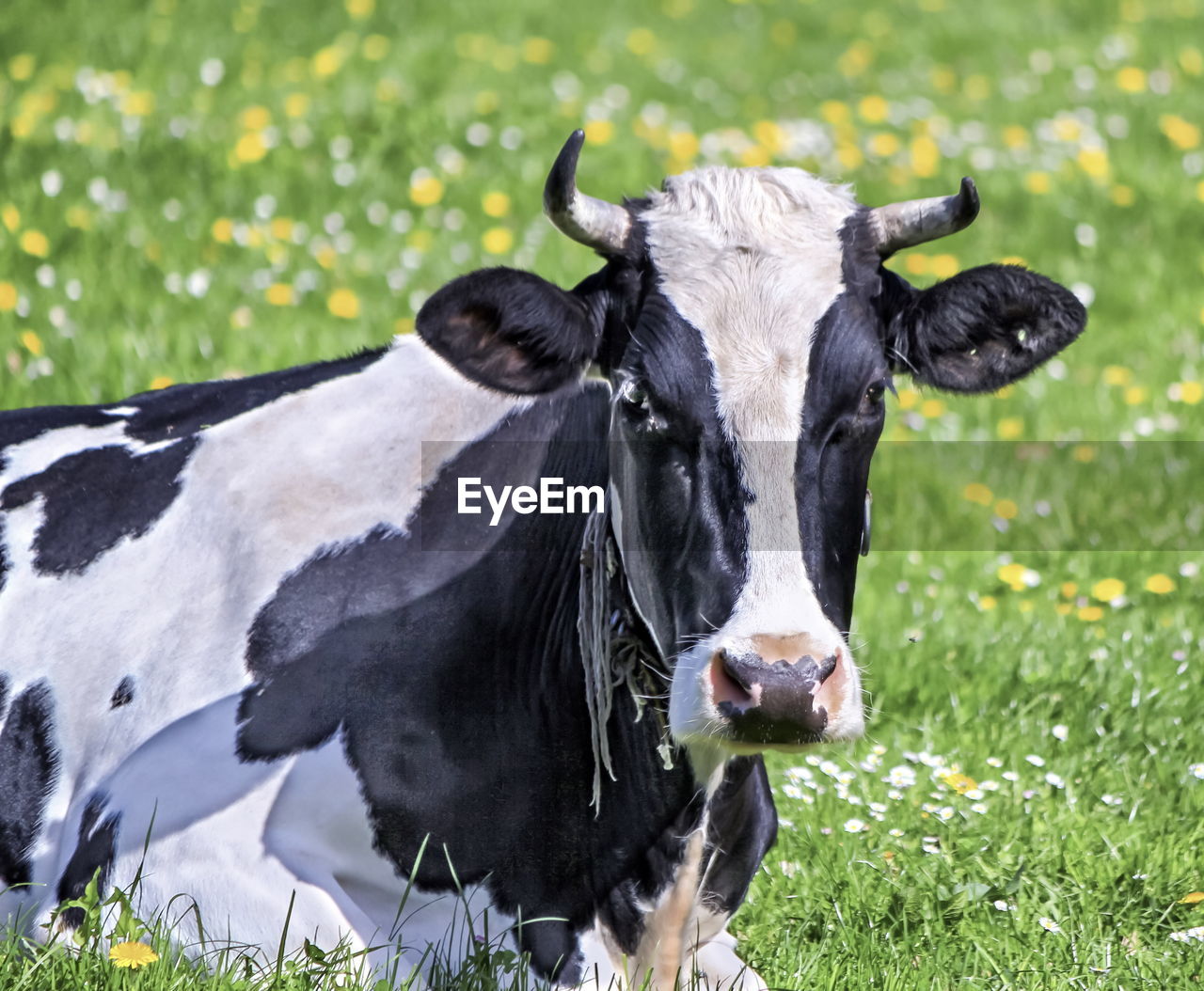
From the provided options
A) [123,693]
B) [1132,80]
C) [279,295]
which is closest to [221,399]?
[123,693]

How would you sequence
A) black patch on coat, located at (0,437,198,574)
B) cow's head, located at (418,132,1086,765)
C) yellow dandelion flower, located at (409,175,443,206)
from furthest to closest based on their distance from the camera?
yellow dandelion flower, located at (409,175,443,206) → black patch on coat, located at (0,437,198,574) → cow's head, located at (418,132,1086,765)

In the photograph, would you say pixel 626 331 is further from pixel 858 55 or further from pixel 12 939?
pixel 858 55

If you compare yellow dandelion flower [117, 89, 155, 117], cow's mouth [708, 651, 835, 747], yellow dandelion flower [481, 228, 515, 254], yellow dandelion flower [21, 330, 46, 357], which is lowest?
cow's mouth [708, 651, 835, 747]

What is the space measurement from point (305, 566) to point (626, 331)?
1.12 m

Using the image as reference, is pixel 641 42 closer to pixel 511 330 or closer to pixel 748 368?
pixel 511 330

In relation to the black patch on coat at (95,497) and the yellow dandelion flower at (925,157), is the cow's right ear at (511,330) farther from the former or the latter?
the yellow dandelion flower at (925,157)

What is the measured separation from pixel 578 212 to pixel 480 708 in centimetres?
123

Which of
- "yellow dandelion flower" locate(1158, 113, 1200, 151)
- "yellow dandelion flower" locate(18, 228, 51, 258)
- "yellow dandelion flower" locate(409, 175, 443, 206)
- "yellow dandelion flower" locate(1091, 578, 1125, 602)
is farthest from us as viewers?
"yellow dandelion flower" locate(1158, 113, 1200, 151)

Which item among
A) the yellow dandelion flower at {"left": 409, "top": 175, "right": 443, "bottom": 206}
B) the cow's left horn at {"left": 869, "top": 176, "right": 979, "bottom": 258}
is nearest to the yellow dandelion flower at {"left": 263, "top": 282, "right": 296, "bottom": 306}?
the yellow dandelion flower at {"left": 409, "top": 175, "right": 443, "bottom": 206}

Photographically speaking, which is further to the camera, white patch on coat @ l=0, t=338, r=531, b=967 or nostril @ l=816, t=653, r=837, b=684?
white patch on coat @ l=0, t=338, r=531, b=967

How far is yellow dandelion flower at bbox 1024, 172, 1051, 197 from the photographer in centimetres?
1054

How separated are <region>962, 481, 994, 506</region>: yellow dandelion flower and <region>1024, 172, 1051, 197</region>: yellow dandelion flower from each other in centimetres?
375

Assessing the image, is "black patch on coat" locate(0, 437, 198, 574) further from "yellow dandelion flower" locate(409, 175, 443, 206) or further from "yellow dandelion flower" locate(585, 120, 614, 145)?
"yellow dandelion flower" locate(585, 120, 614, 145)

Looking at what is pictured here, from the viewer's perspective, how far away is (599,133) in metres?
10.2
